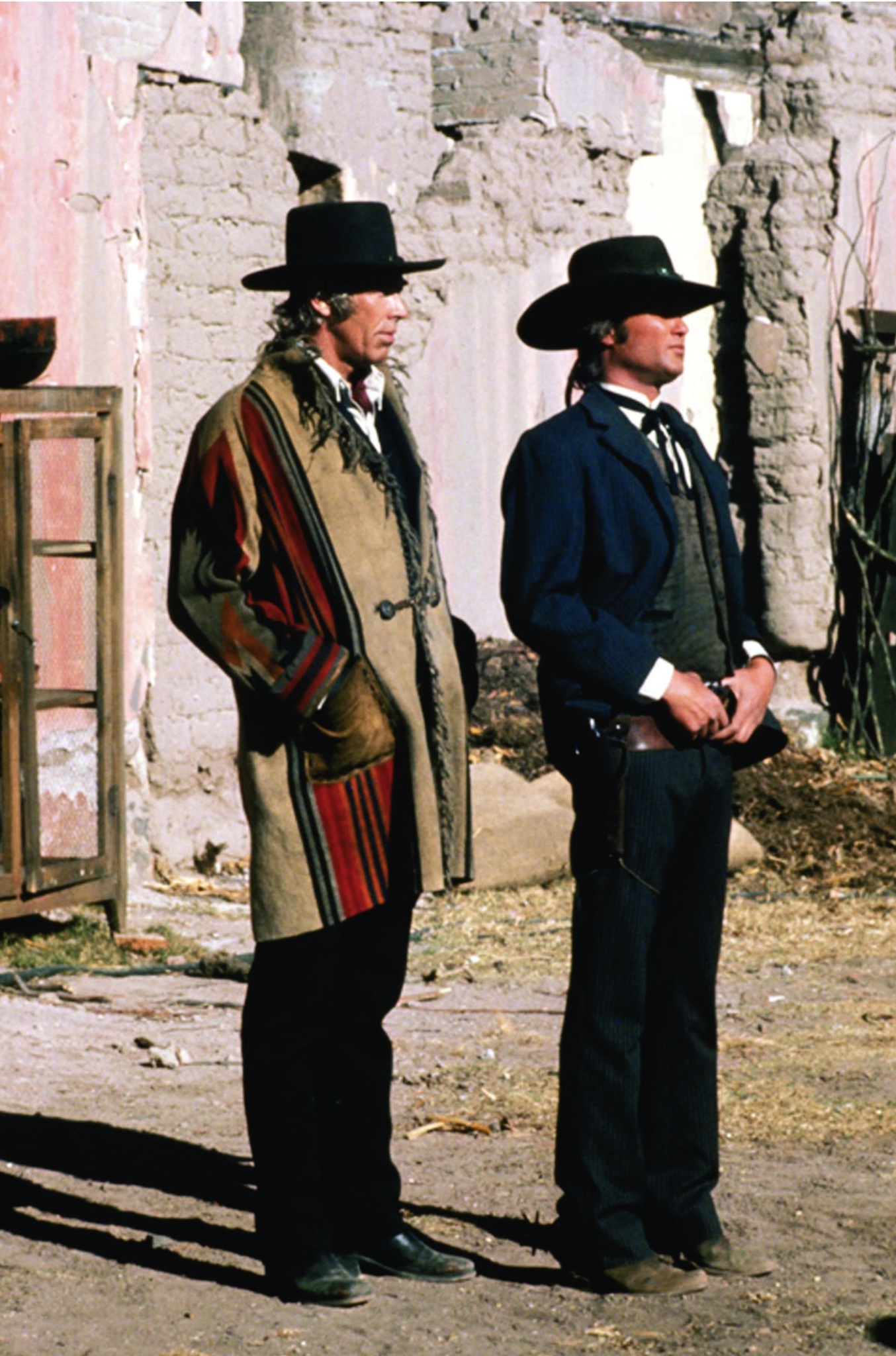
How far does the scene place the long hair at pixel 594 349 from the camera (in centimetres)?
380

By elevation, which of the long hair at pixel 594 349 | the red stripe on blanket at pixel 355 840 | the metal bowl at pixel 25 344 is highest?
the metal bowl at pixel 25 344

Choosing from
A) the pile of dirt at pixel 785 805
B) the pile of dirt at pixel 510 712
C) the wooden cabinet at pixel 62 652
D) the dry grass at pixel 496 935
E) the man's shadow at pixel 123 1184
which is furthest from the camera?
the pile of dirt at pixel 510 712

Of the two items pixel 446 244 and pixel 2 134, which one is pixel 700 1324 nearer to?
pixel 2 134

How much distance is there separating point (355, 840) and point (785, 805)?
561 centimetres

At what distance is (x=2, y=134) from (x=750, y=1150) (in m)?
4.51

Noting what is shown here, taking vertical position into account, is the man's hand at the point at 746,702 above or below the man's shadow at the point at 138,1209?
above

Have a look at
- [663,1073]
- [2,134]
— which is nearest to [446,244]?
[2,134]

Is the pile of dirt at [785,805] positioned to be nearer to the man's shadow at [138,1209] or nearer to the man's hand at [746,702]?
the man's shadow at [138,1209]

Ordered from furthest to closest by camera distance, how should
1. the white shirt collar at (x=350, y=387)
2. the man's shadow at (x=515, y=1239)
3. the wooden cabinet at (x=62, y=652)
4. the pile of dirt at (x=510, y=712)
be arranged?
the pile of dirt at (x=510, y=712) → the wooden cabinet at (x=62, y=652) → the man's shadow at (x=515, y=1239) → the white shirt collar at (x=350, y=387)

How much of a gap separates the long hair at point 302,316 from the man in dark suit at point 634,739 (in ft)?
1.39

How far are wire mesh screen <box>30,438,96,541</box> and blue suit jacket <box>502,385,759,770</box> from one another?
382 cm

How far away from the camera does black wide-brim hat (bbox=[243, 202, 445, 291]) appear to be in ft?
12.0

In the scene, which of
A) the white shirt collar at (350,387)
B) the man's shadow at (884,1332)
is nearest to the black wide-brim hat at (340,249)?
the white shirt collar at (350,387)

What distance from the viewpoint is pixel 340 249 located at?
3674 mm
